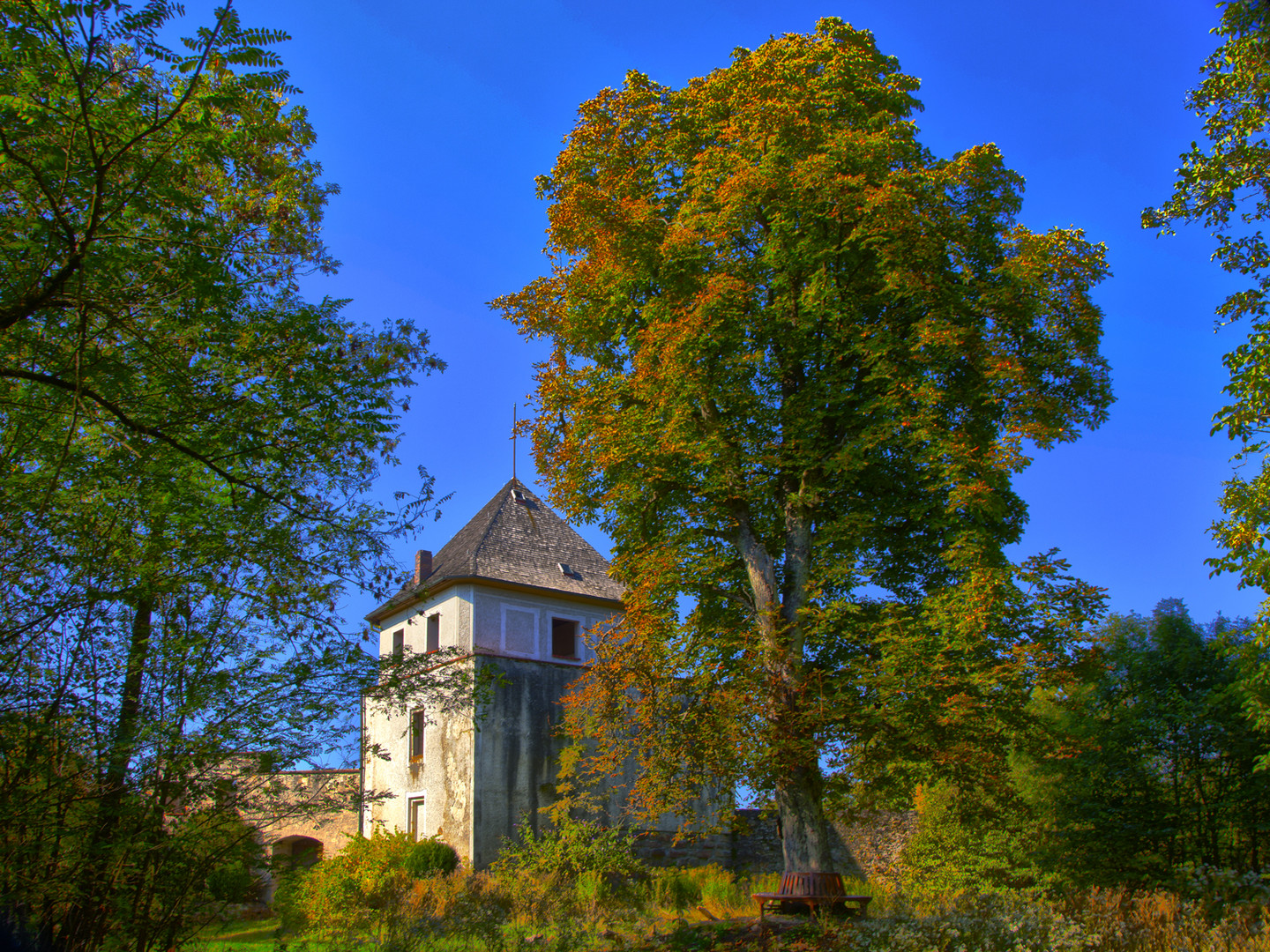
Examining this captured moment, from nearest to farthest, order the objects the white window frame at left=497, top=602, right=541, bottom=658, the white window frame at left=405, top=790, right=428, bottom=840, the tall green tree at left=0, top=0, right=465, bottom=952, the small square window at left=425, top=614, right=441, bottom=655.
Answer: the tall green tree at left=0, top=0, right=465, bottom=952
the white window frame at left=405, top=790, right=428, bottom=840
the white window frame at left=497, top=602, right=541, bottom=658
the small square window at left=425, top=614, right=441, bottom=655

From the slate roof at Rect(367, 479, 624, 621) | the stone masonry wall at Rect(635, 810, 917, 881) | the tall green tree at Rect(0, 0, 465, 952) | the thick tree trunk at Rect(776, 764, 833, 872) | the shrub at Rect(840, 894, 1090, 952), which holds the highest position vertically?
the slate roof at Rect(367, 479, 624, 621)

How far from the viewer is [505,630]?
2081 cm

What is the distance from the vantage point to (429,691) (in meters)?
6.98

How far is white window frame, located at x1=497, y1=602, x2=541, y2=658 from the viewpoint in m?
20.7

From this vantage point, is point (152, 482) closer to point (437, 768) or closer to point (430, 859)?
point (430, 859)

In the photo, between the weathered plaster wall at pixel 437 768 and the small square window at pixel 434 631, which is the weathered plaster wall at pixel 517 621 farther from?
the small square window at pixel 434 631

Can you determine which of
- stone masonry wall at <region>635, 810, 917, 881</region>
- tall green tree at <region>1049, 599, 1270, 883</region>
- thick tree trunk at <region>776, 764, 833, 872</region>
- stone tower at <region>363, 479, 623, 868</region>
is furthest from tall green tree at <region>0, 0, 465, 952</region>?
stone masonry wall at <region>635, 810, 917, 881</region>

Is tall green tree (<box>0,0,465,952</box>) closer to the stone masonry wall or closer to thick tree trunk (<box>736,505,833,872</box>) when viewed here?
thick tree trunk (<box>736,505,833,872</box>)

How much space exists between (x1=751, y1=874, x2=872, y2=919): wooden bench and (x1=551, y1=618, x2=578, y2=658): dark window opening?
12.2 meters

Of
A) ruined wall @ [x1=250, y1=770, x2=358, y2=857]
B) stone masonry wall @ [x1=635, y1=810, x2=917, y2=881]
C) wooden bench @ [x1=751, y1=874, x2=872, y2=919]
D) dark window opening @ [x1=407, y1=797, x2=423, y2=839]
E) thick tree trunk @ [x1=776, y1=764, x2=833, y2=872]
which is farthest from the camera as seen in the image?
dark window opening @ [x1=407, y1=797, x2=423, y2=839]

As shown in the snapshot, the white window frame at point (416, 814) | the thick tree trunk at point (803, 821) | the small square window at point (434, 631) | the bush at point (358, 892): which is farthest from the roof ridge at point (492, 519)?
the thick tree trunk at point (803, 821)

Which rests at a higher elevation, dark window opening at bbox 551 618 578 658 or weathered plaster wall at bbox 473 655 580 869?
dark window opening at bbox 551 618 578 658

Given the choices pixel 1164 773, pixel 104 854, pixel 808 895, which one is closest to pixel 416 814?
pixel 808 895

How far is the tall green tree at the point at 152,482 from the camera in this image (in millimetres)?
4387
